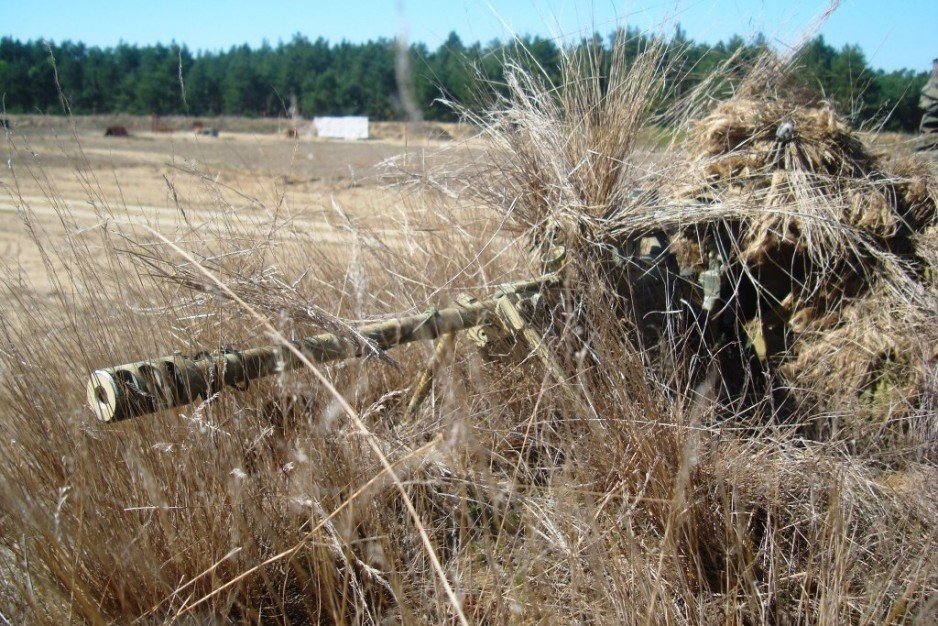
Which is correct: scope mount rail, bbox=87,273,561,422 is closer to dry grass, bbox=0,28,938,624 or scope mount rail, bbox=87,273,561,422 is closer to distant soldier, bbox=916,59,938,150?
dry grass, bbox=0,28,938,624

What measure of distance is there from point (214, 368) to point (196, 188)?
363cm

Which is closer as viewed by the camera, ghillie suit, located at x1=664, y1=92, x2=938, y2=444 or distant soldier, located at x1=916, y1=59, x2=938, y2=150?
ghillie suit, located at x1=664, y1=92, x2=938, y2=444

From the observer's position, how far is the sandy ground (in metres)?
3.01

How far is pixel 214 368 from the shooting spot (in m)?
2.16

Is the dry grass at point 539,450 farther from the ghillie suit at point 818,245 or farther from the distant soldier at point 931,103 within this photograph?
the distant soldier at point 931,103


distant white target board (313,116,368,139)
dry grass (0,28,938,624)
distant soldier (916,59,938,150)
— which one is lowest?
dry grass (0,28,938,624)

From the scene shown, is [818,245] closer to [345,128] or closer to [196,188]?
[196,188]

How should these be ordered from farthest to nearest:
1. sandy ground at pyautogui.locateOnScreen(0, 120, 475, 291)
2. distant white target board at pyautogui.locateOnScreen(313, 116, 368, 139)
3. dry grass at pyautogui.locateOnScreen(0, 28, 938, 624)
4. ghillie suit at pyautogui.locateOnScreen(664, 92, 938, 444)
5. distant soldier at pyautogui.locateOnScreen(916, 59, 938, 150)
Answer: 1. distant white target board at pyautogui.locateOnScreen(313, 116, 368, 139)
2. distant soldier at pyautogui.locateOnScreen(916, 59, 938, 150)
3. ghillie suit at pyautogui.locateOnScreen(664, 92, 938, 444)
4. sandy ground at pyautogui.locateOnScreen(0, 120, 475, 291)
5. dry grass at pyautogui.locateOnScreen(0, 28, 938, 624)

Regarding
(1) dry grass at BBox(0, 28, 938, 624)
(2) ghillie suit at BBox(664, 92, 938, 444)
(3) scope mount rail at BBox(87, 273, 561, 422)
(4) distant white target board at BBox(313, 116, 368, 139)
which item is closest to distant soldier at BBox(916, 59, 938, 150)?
(2) ghillie suit at BBox(664, 92, 938, 444)

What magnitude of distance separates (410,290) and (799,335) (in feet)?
5.82

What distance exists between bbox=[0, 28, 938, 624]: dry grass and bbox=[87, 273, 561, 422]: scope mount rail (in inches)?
3.6

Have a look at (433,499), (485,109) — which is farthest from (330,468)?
(485,109)

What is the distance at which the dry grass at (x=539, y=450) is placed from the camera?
198cm

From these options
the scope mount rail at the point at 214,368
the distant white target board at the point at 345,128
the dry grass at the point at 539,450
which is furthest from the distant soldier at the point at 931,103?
the distant white target board at the point at 345,128
